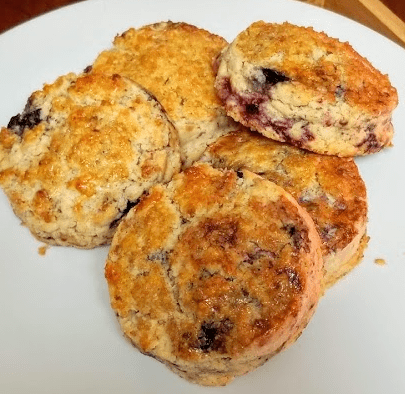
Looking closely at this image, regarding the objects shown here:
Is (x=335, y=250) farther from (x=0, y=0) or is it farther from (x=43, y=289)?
(x=0, y=0)

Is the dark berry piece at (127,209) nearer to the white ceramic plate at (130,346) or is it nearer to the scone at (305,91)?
the white ceramic plate at (130,346)

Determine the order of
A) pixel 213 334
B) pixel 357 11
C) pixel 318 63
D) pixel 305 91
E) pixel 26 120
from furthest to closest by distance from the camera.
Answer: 1. pixel 357 11
2. pixel 26 120
3. pixel 318 63
4. pixel 305 91
5. pixel 213 334

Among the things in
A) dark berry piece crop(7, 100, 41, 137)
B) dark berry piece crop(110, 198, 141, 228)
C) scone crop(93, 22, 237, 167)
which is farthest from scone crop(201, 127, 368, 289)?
dark berry piece crop(7, 100, 41, 137)

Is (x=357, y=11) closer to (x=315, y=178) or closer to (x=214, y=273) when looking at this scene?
(x=315, y=178)

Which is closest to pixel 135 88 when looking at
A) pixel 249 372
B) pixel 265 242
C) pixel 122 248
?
pixel 122 248

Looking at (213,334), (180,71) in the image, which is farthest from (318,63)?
(213,334)

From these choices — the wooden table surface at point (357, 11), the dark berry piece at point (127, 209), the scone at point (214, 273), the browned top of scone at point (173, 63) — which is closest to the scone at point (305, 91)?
the browned top of scone at point (173, 63)

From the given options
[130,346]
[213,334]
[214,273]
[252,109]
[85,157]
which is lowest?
[130,346]
